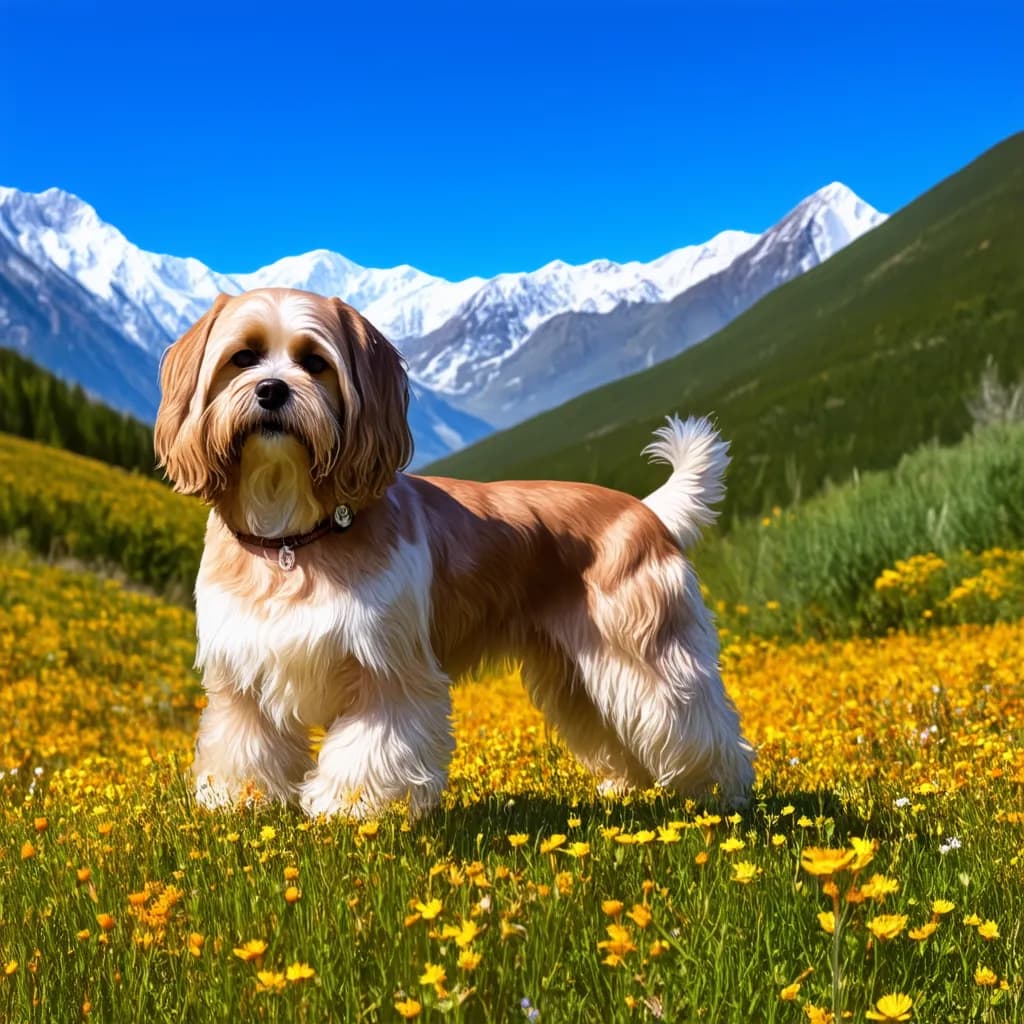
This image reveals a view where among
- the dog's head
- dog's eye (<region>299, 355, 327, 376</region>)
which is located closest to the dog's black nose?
the dog's head

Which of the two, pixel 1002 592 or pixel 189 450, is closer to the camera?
pixel 189 450

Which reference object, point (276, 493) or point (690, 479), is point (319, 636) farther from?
point (690, 479)

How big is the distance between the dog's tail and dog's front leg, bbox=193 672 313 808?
6.90 ft

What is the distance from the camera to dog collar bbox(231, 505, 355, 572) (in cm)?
440

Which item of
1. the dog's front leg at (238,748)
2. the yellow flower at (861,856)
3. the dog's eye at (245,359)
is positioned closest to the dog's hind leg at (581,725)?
the dog's front leg at (238,748)

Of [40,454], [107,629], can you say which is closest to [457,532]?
[107,629]

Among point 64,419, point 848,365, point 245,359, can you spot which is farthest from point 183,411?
point 848,365

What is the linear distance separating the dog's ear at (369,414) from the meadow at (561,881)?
4.06ft

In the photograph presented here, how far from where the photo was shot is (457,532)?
489 cm

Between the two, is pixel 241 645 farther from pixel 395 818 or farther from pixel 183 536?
pixel 183 536

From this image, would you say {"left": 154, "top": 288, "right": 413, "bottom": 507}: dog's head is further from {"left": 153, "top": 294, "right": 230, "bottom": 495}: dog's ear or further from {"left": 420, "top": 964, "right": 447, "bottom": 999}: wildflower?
{"left": 420, "top": 964, "right": 447, "bottom": 999}: wildflower

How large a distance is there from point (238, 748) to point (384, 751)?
75cm

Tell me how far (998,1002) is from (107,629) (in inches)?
428

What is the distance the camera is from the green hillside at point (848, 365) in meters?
52.3
